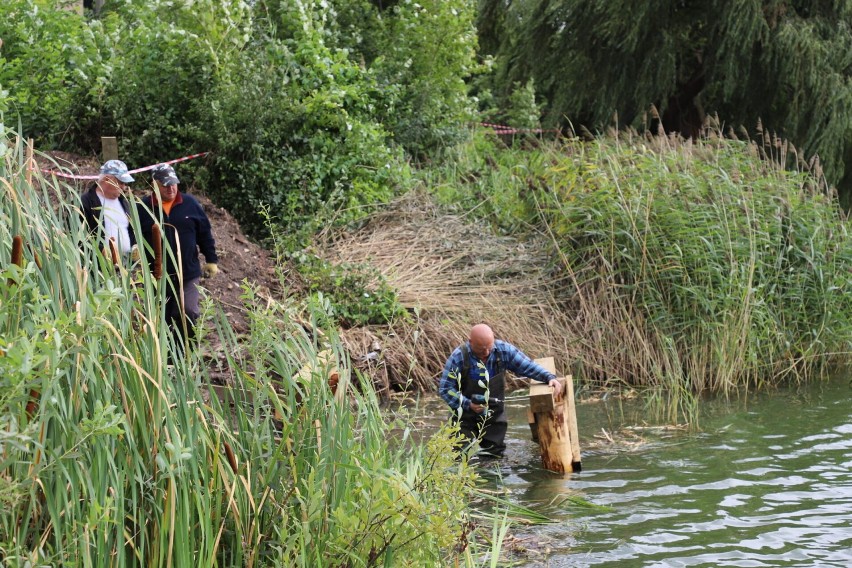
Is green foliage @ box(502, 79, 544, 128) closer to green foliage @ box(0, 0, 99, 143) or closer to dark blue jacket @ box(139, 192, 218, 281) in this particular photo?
green foliage @ box(0, 0, 99, 143)

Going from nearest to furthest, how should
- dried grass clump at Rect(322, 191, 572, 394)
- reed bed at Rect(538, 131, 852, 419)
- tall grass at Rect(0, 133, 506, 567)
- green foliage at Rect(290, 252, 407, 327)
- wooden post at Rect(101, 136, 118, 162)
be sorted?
1. tall grass at Rect(0, 133, 506, 567)
2. dried grass clump at Rect(322, 191, 572, 394)
3. reed bed at Rect(538, 131, 852, 419)
4. green foliage at Rect(290, 252, 407, 327)
5. wooden post at Rect(101, 136, 118, 162)

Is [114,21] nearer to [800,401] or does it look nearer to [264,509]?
[800,401]

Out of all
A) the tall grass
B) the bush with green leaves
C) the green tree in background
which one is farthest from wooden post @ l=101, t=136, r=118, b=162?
the tall grass

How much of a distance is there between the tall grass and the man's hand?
322 cm

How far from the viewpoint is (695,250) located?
1177 centimetres

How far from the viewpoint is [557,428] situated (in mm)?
8477

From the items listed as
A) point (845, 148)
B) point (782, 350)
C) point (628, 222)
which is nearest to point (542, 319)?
point (628, 222)

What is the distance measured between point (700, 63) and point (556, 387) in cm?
1145

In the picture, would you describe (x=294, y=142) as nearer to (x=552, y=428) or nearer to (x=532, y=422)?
(x=532, y=422)

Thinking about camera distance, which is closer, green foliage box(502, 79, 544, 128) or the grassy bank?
the grassy bank

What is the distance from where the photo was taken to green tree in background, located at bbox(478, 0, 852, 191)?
16453 mm

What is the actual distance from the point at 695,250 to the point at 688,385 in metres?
1.59

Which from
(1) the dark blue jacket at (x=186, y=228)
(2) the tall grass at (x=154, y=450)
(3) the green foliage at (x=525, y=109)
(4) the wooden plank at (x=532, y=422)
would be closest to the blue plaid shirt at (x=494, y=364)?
(4) the wooden plank at (x=532, y=422)

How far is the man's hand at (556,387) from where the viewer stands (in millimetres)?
8305
